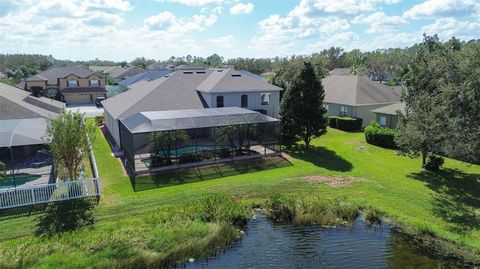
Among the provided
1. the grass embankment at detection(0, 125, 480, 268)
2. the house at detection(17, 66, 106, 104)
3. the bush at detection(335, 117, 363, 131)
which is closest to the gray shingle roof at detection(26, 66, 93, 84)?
the house at detection(17, 66, 106, 104)

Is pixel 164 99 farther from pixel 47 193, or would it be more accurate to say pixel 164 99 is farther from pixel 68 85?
pixel 68 85

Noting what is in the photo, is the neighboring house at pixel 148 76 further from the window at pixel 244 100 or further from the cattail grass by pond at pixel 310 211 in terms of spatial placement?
the cattail grass by pond at pixel 310 211

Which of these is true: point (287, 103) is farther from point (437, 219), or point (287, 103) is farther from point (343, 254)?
point (343, 254)

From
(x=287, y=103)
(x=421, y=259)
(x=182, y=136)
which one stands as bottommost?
(x=421, y=259)

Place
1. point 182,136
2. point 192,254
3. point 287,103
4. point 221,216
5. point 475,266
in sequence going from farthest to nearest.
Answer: point 287,103 < point 182,136 < point 221,216 < point 192,254 < point 475,266

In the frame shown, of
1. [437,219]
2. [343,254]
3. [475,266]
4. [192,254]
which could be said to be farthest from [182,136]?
[475,266]

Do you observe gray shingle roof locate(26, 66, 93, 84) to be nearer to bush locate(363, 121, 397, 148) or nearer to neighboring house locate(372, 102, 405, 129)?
neighboring house locate(372, 102, 405, 129)
